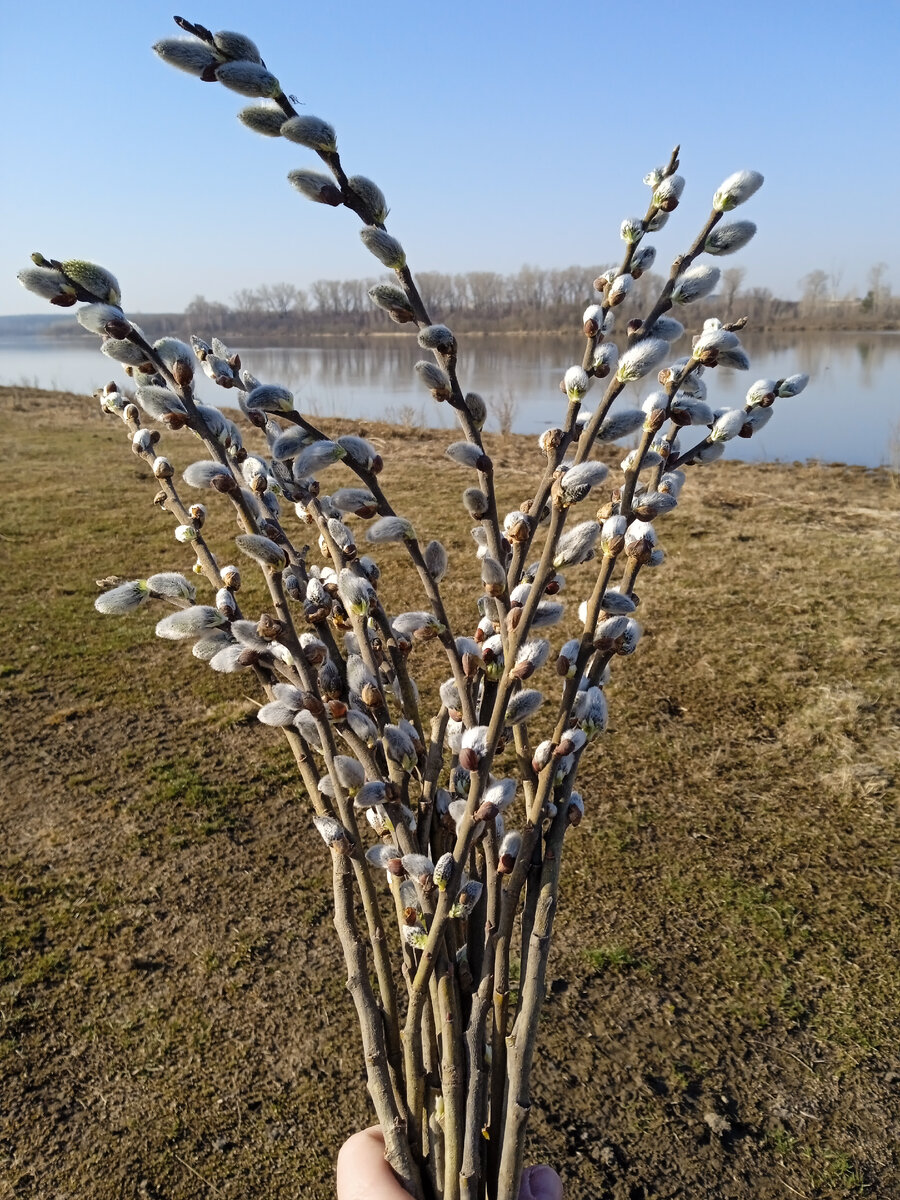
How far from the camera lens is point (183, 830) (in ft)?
9.37

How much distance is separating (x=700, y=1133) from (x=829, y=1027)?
1.67 feet

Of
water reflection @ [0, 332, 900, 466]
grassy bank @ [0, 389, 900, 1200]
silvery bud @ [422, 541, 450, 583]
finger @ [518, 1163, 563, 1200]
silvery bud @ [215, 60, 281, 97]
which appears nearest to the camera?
silvery bud @ [215, 60, 281, 97]

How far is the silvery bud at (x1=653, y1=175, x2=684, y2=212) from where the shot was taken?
76 centimetres

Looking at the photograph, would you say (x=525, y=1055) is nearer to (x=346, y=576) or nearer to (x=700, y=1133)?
(x=346, y=576)

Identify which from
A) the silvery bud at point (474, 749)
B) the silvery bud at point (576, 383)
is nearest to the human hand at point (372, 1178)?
the silvery bud at point (474, 749)

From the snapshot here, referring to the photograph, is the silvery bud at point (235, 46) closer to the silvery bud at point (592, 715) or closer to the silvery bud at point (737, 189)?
the silvery bud at point (737, 189)

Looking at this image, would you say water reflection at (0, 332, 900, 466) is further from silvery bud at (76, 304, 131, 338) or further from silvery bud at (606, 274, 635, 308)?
silvery bud at (76, 304, 131, 338)

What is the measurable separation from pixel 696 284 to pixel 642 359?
0.11m

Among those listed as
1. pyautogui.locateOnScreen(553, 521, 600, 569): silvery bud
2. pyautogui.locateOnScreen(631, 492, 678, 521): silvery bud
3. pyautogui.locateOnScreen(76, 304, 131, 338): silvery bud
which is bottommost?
pyautogui.locateOnScreen(553, 521, 600, 569): silvery bud

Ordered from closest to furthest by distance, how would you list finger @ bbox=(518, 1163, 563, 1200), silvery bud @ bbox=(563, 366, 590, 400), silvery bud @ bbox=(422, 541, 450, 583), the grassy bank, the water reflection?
silvery bud @ bbox=(563, 366, 590, 400)
silvery bud @ bbox=(422, 541, 450, 583)
finger @ bbox=(518, 1163, 563, 1200)
the grassy bank
the water reflection

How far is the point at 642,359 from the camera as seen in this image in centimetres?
71

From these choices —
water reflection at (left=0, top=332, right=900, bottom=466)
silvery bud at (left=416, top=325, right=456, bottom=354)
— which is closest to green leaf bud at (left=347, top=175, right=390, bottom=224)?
silvery bud at (left=416, top=325, right=456, bottom=354)

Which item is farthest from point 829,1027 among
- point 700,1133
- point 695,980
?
point 700,1133

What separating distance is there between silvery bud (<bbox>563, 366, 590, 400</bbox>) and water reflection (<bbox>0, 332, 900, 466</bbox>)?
2862 millimetres
